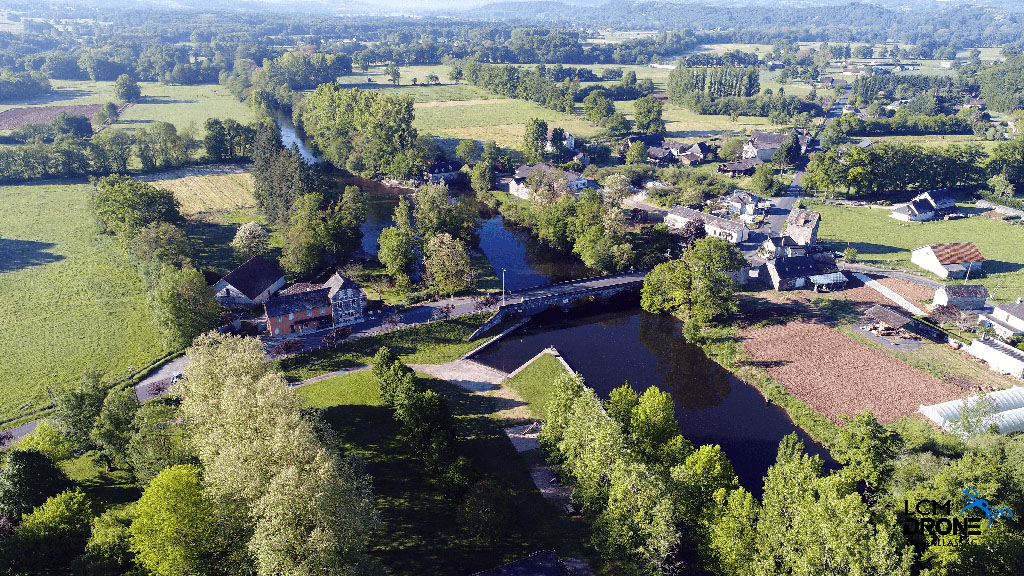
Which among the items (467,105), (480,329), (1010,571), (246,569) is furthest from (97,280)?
(467,105)

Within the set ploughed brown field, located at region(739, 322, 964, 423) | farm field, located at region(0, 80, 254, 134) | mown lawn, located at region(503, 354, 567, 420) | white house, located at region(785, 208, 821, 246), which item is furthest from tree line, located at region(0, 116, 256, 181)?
ploughed brown field, located at region(739, 322, 964, 423)

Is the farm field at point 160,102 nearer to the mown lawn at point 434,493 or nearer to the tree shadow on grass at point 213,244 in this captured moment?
the tree shadow on grass at point 213,244

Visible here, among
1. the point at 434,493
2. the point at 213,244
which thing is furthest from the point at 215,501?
the point at 213,244

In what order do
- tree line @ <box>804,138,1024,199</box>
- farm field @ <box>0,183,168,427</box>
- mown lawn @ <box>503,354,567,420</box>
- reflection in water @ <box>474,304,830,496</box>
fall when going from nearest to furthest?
1. reflection in water @ <box>474,304,830,496</box>
2. mown lawn @ <box>503,354,567,420</box>
3. farm field @ <box>0,183,168,427</box>
4. tree line @ <box>804,138,1024,199</box>

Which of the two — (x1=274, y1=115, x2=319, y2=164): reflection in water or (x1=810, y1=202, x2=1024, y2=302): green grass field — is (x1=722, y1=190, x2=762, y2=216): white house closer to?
(x1=810, y1=202, x2=1024, y2=302): green grass field

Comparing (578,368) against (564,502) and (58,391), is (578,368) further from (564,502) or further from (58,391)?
(58,391)

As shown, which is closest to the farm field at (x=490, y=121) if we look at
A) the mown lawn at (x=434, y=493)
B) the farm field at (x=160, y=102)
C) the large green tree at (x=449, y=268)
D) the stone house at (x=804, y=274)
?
the farm field at (x=160, y=102)
